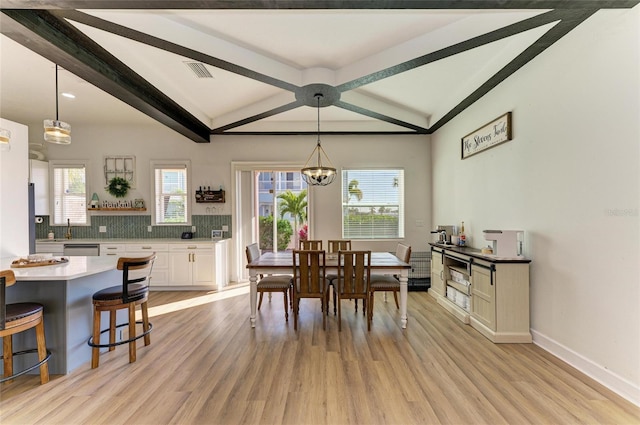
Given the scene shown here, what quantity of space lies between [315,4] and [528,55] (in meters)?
2.28

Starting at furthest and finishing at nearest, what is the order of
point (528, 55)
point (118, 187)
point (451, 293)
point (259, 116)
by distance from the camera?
1. point (118, 187)
2. point (259, 116)
3. point (451, 293)
4. point (528, 55)

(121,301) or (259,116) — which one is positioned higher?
(259,116)

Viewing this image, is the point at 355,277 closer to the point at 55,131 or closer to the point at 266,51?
the point at 266,51

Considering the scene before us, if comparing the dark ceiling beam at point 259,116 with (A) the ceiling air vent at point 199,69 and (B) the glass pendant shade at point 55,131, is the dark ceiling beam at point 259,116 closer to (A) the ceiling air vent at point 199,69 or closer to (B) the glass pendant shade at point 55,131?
(A) the ceiling air vent at point 199,69

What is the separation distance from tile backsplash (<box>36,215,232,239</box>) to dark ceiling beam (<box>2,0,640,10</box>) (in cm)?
386

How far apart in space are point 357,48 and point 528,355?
3453 mm

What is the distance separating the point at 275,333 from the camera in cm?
312

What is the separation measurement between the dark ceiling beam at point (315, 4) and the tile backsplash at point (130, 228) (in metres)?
3.86

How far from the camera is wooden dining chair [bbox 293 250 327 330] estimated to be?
3.15m

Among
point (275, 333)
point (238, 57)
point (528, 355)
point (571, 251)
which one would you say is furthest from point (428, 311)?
point (238, 57)

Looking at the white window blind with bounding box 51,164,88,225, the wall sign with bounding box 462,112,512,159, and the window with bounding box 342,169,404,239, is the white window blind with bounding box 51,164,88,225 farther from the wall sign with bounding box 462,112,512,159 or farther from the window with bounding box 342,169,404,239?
the wall sign with bounding box 462,112,512,159

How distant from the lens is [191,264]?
4797mm

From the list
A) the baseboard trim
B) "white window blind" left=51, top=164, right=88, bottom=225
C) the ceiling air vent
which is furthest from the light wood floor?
"white window blind" left=51, top=164, right=88, bottom=225

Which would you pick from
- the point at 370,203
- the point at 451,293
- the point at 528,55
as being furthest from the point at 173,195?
the point at 528,55
